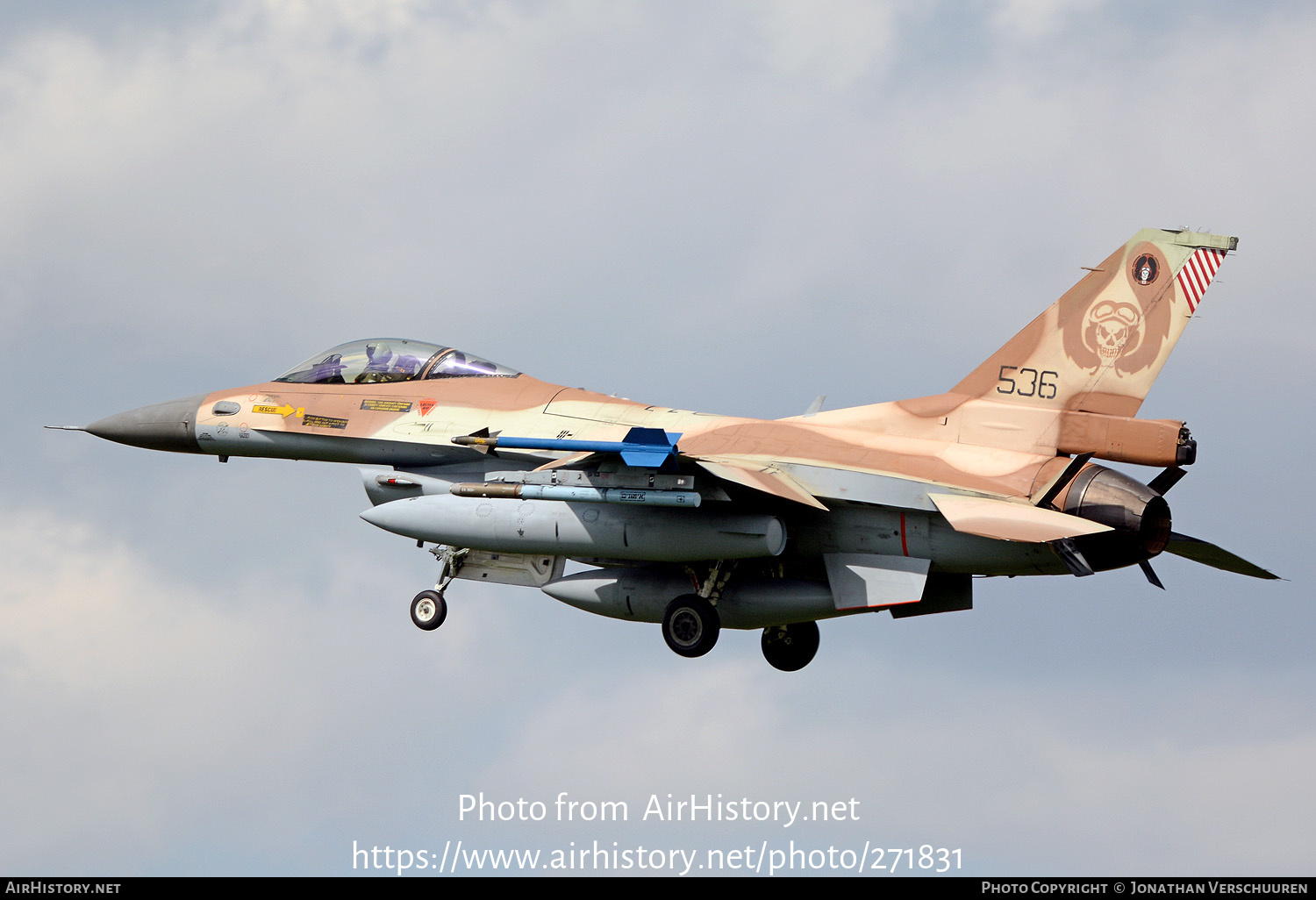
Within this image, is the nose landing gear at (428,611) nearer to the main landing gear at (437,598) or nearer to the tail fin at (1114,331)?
the main landing gear at (437,598)

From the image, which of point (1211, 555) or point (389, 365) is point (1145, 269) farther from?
point (389, 365)

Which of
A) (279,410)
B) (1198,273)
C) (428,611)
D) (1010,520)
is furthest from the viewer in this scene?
(279,410)

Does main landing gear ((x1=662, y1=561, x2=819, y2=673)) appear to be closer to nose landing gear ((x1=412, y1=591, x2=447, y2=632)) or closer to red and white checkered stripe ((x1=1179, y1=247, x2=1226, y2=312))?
nose landing gear ((x1=412, y1=591, x2=447, y2=632))

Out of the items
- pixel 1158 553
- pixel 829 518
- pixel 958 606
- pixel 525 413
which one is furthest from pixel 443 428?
pixel 1158 553

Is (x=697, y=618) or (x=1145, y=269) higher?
(x=1145, y=269)

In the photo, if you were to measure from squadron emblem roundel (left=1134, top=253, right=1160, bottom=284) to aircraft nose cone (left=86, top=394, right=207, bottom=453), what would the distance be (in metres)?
11.2

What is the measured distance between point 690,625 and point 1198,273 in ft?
21.3

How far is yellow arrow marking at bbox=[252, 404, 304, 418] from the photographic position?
20062 mm

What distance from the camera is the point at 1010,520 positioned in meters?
16.1

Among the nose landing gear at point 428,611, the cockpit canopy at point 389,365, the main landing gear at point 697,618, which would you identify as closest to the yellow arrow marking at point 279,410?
the cockpit canopy at point 389,365

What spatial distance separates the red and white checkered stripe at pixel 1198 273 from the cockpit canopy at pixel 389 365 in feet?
25.5

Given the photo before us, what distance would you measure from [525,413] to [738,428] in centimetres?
251

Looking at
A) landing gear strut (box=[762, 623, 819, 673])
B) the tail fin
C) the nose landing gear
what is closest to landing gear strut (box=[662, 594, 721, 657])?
landing gear strut (box=[762, 623, 819, 673])

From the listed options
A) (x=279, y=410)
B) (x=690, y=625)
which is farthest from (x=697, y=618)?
(x=279, y=410)
